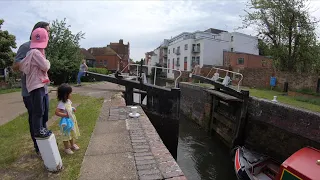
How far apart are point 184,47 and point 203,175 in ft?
130

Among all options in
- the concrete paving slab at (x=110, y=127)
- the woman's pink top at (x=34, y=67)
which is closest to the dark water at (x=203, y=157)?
the concrete paving slab at (x=110, y=127)

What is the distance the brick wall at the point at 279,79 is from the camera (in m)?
15.6

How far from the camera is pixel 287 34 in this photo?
1944 cm

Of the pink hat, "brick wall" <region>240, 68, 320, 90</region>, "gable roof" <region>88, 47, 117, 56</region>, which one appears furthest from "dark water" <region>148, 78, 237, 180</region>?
"gable roof" <region>88, 47, 117, 56</region>

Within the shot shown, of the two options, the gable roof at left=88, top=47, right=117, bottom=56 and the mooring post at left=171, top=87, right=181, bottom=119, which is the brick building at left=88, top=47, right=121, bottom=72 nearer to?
the gable roof at left=88, top=47, right=117, bottom=56

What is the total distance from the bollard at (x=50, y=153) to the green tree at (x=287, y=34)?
2062 cm

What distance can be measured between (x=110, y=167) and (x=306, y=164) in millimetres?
4289

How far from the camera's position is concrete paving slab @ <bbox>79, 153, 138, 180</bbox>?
2891mm

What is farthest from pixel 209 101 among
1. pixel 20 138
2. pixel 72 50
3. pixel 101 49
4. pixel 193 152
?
pixel 101 49

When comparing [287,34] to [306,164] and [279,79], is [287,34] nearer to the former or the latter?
[279,79]

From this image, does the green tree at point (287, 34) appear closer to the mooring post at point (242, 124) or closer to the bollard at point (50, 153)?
the mooring post at point (242, 124)

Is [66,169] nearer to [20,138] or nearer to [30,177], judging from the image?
[30,177]

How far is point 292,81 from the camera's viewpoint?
1692cm

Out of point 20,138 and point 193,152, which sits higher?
point 20,138
